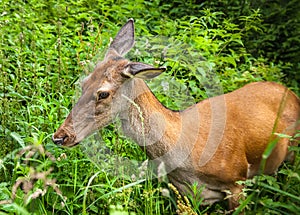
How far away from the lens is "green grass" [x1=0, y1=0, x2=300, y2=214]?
155 inches

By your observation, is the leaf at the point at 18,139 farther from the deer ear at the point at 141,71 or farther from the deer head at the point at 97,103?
the deer ear at the point at 141,71

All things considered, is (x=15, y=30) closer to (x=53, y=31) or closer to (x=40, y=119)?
(x=53, y=31)

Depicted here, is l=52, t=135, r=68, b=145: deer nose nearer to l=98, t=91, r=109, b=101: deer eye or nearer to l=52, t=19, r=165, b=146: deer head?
l=52, t=19, r=165, b=146: deer head

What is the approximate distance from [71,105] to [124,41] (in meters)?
0.96

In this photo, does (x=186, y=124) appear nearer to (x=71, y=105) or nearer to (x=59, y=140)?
(x=59, y=140)

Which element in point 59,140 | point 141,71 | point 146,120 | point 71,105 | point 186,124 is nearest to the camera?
point 141,71

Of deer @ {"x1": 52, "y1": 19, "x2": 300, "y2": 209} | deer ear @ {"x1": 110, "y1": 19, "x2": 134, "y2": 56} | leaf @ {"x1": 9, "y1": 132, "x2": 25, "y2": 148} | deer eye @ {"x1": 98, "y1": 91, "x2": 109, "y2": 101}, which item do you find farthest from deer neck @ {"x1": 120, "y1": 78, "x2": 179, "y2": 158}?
leaf @ {"x1": 9, "y1": 132, "x2": 25, "y2": 148}

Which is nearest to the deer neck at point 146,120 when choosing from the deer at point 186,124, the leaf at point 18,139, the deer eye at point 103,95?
the deer at point 186,124

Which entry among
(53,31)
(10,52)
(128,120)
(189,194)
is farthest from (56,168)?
(53,31)

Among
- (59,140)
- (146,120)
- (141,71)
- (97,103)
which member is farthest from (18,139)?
(141,71)

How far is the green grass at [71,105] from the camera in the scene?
155 inches

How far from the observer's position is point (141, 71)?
3.79 metres

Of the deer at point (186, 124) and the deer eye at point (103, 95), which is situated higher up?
the deer eye at point (103, 95)

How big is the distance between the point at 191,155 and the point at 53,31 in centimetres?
283
